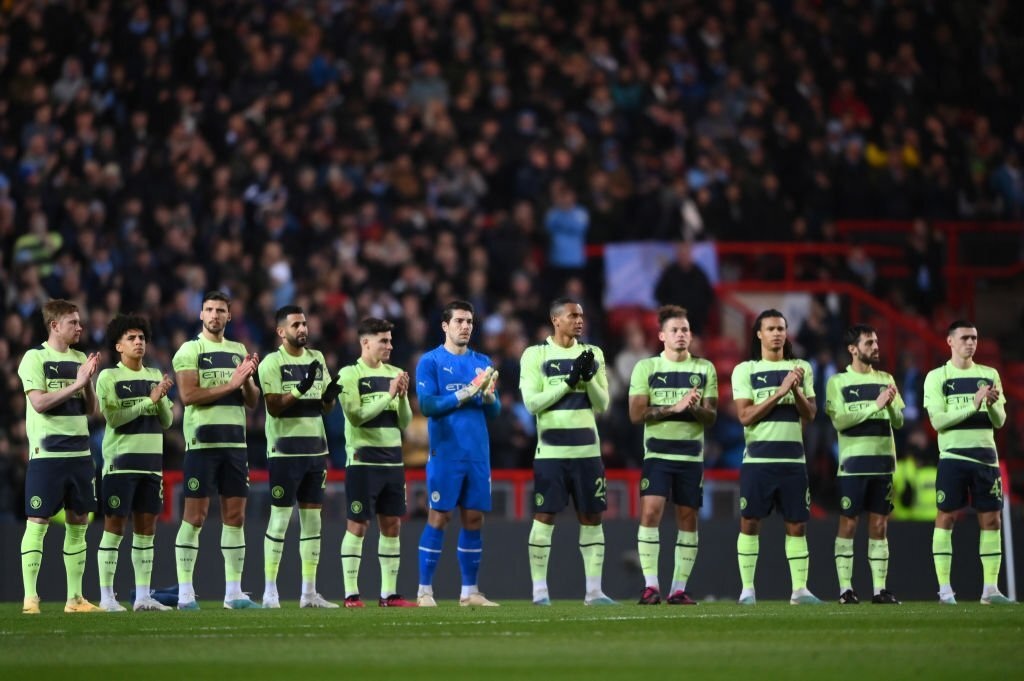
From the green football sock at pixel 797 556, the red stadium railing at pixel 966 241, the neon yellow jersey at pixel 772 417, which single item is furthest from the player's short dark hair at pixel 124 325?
the red stadium railing at pixel 966 241

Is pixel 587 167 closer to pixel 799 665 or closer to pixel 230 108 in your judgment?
pixel 230 108

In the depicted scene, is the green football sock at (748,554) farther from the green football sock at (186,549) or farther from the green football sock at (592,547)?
the green football sock at (186,549)

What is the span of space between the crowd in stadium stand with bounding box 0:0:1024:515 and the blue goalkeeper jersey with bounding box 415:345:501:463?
4035 mm

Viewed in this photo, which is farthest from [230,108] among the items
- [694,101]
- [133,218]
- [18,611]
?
[18,611]

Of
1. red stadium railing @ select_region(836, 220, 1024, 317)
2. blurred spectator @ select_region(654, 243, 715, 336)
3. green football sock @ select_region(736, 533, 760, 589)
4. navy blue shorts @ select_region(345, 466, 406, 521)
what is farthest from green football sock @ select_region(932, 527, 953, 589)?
red stadium railing @ select_region(836, 220, 1024, 317)

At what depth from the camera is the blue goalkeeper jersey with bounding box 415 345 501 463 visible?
47.2 ft

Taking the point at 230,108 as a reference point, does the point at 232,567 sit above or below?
below

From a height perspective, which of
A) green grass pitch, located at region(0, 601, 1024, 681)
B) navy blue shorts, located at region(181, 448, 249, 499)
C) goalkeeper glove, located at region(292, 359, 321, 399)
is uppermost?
goalkeeper glove, located at region(292, 359, 321, 399)

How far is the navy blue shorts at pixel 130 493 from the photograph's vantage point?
553 inches

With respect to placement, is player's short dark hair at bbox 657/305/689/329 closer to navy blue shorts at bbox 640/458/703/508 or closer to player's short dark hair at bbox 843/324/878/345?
navy blue shorts at bbox 640/458/703/508

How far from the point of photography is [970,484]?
15211mm

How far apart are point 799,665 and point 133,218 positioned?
43.3 feet

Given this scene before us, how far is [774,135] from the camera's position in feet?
85.0

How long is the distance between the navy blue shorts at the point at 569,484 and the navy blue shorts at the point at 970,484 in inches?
120
